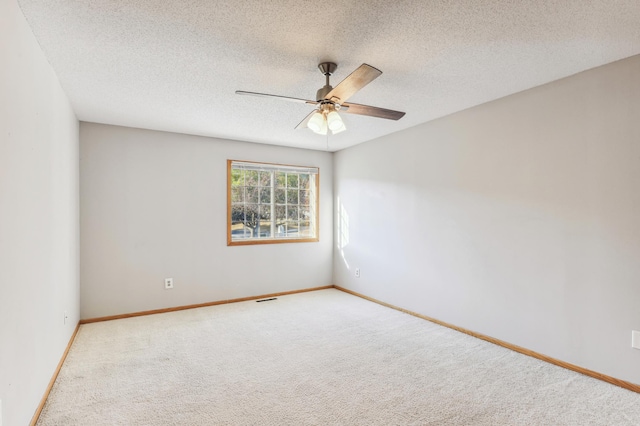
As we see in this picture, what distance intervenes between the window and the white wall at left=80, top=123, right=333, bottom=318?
12cm

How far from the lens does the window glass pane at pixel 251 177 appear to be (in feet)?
15.9

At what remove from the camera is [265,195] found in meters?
5.01

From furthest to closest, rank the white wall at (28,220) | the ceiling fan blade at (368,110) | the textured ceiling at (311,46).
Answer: the ceiling fan blade at (368,110) → the textured ceiling at (311,46) → the white wall at (28,220)

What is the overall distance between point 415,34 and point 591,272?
7.14 ft

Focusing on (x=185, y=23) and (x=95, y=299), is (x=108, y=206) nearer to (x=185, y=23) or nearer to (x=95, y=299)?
(x=95, y=299)

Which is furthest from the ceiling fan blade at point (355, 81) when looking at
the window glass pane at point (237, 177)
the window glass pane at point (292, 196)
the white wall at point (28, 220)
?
the window glass pane at point (292, 196)

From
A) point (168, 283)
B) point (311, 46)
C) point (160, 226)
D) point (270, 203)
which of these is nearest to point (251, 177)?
point (270, 203)

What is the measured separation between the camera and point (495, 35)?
2029 mm

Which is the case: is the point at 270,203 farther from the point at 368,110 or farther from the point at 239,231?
the point at 368,110

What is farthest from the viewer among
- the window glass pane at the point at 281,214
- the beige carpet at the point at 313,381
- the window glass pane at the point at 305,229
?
the window glass pane at the point at 305,229

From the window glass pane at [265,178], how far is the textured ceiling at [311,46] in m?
1.76

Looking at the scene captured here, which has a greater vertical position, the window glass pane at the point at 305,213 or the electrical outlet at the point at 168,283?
the window glass pane at the point at 305,213

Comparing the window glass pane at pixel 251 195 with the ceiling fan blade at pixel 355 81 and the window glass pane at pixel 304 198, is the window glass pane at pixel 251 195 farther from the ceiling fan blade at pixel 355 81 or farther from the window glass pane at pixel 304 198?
the ceiling fan blade at pixel 355 81

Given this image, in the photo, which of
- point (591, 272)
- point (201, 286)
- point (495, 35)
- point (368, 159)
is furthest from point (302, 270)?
point (495, 35)
